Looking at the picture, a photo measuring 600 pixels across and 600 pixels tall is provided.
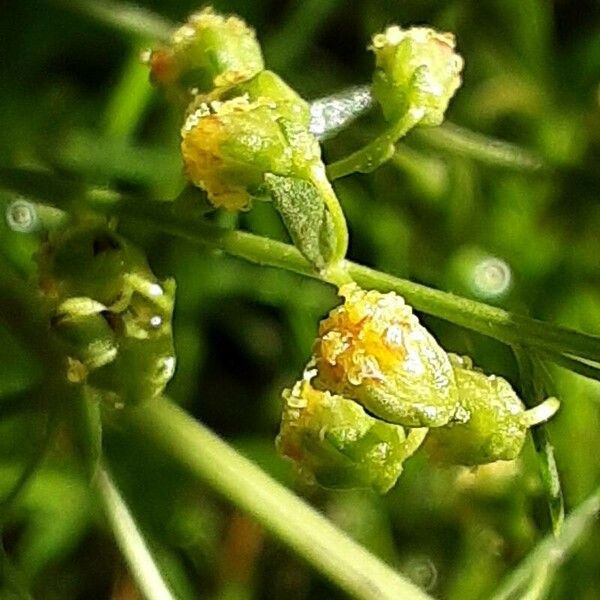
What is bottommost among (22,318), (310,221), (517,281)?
(517,281)

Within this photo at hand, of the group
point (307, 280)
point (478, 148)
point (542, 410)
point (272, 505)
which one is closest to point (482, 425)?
point (542, 410)

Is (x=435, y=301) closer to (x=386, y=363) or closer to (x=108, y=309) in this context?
(x=386, y=363)

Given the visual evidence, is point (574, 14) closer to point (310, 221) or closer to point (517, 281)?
point (517, 281)

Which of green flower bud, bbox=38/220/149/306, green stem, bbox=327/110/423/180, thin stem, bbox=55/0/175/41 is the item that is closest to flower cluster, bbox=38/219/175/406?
green flower bud, bbox=38/220/149/306

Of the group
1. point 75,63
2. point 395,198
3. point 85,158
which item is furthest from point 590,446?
point 75,63

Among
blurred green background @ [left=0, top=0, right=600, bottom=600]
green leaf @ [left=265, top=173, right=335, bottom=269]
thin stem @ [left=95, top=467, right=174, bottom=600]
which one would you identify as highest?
green leaf @ [left=265, top=173, right=335, bottom=269]

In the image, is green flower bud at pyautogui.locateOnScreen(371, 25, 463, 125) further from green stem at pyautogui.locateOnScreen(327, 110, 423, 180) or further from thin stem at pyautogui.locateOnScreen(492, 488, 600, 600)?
thin stem at pyautogui.locateOnScreen(492, 488, 600, 600)

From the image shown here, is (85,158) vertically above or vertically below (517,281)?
above
